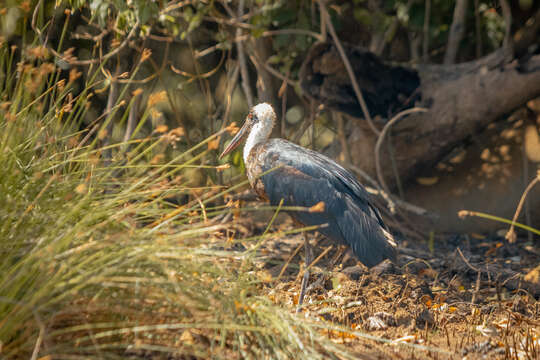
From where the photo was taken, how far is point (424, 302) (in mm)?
3311

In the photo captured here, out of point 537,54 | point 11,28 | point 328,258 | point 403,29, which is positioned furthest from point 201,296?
point 403,29

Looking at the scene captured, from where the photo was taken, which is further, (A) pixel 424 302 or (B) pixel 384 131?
(B) pixel 384 131

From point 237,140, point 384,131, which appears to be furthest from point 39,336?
point 384,131

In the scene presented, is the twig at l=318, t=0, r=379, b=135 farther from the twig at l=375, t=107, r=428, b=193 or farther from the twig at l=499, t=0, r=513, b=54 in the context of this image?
the twig at l=499, t=0, r=513, b=54

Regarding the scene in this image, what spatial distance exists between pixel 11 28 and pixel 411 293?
314 cm

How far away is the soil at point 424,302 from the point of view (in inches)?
101

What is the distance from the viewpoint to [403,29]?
6395mm

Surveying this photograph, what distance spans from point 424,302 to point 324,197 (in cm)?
86

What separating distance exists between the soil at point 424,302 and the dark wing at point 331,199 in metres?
0.24

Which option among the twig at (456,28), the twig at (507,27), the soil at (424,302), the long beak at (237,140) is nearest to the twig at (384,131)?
the soil at (424,302)

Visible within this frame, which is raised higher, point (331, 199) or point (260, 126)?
point (260, 126)

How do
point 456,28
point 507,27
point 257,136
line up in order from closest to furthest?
1. point 257,136
2. point 507,27
3. point 456,28

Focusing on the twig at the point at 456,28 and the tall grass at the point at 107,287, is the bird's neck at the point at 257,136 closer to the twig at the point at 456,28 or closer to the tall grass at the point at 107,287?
the tall grass at the point at 107,287

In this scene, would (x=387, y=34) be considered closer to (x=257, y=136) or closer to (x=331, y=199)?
(x=257, y=136)
